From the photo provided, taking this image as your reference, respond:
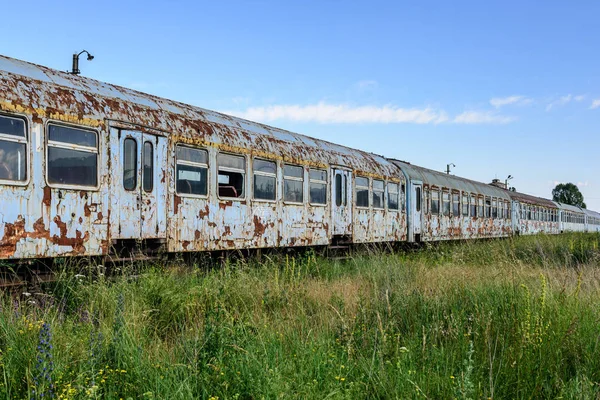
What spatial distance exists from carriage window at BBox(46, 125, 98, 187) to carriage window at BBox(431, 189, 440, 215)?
14493 mm

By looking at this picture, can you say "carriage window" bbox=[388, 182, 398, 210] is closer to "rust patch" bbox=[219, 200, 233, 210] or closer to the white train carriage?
"rust patch" bbox=[219, 200, 233, 210]

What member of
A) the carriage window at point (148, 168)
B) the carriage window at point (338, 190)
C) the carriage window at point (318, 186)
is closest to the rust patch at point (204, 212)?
the carriage window at point (148, 168)

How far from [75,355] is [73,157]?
401 cm

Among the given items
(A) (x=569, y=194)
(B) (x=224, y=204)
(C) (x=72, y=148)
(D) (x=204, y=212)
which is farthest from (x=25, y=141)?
(A) (x=569, y=194)

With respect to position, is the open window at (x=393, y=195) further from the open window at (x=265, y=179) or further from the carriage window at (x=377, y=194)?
the open window at (x=265, y=179)

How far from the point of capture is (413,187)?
1856 cm

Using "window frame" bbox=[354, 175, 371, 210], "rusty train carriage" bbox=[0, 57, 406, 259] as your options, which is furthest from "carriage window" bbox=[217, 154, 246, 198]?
"window frame" bbox=[354, 175, 371, 210]

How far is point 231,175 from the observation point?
10508 millimetres

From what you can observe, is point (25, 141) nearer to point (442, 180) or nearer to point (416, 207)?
point (416, 207)

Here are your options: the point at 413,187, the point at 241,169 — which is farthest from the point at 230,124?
the point at 413,187

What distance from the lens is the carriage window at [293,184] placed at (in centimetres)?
1196

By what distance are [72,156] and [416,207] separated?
521 inches

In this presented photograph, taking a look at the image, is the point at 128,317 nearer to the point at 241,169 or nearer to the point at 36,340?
the point at 36,340

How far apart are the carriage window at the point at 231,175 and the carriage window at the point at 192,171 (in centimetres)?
41
